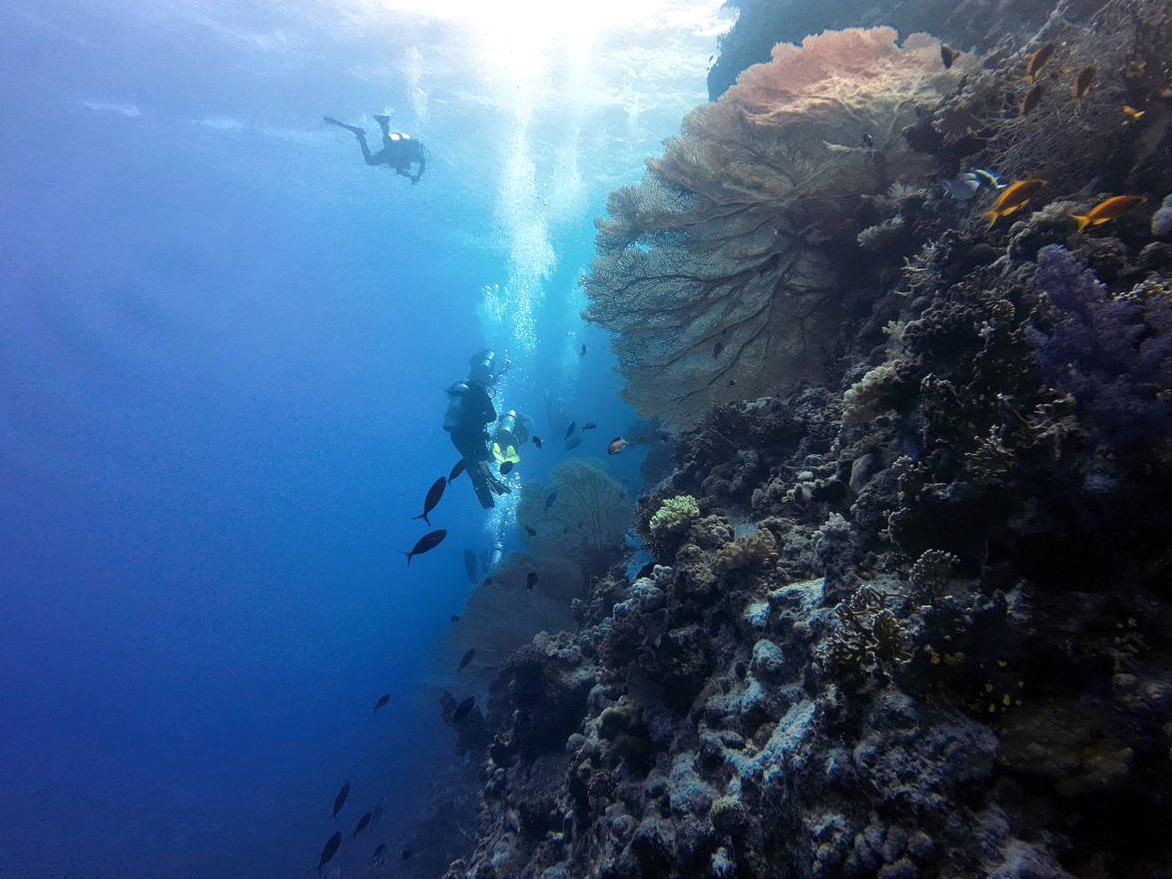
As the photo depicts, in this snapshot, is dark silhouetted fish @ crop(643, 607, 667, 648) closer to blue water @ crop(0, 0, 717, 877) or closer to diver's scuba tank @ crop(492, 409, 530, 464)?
blue water @ crop(0, 0, 717, 877)

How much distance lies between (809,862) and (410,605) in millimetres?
82699

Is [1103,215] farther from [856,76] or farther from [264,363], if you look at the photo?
[264,363]

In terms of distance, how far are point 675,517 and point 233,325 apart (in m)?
60.9

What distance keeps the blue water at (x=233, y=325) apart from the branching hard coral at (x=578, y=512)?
3033 mm

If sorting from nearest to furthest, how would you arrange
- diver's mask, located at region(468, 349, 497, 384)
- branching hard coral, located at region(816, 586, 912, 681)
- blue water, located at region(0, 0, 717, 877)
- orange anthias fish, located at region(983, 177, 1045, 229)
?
branching hard coral, located at region(816, 586, 912, 681)
orange anthias fish, located at region(983, 177, 1045, 229)
diver's mask, located at region(468, 349, 497, 384)
blue water, located at region(0, 0, 717, 877)

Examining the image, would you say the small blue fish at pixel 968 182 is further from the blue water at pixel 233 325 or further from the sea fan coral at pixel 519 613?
the sea fan coral at pixel 519 613

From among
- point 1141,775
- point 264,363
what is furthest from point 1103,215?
point 264,363

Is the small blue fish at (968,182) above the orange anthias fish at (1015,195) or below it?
above

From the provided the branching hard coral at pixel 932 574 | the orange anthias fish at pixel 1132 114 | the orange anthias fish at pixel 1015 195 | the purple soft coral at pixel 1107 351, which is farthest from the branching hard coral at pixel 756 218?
the branching hard coral at pixel 932 574

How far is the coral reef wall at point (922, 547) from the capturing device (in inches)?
77.0

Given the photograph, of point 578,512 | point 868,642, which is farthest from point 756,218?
point 578,512

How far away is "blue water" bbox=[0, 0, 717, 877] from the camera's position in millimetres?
22188

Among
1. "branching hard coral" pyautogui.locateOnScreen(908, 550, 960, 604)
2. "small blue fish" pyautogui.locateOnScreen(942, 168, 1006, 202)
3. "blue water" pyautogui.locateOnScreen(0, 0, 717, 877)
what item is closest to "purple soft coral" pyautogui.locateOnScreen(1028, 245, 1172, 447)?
"branching hard coral" pyautogui.locateOnScreen(908, 550, 960, 604)

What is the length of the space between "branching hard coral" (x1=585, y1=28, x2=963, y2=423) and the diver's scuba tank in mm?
7795
